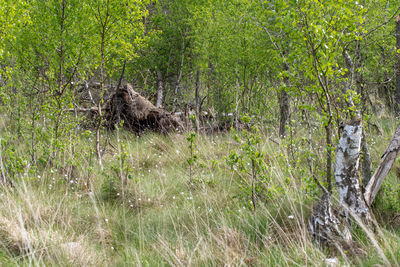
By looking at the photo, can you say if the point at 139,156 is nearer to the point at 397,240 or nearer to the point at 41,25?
the point at 41,25

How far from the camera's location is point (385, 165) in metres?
3.82

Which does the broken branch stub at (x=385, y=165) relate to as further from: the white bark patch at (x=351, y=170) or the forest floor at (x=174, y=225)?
the forest floor at (x=174, y=225)

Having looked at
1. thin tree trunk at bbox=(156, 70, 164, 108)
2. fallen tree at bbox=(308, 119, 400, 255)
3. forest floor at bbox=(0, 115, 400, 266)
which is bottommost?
forest floor at bbox=(0, 115, 400, 266)

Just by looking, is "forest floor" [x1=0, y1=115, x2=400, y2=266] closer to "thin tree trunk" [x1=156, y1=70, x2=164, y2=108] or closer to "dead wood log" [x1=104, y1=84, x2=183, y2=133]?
"dead wood log" [x1=104, y1=84, x2=183, y2=133]

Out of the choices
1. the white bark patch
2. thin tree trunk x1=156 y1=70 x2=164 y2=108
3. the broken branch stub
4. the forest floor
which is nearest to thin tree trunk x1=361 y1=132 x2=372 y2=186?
the forest floor

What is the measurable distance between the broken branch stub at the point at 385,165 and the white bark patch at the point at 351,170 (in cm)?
17

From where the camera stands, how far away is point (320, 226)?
3695 mm

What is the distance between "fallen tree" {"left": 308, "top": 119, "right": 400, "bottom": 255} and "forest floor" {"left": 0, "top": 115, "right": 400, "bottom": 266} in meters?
0.14

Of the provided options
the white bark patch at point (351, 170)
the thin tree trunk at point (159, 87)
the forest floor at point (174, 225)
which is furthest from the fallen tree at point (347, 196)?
the thin tree trunk at point (159, 87)

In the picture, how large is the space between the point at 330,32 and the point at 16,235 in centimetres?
443

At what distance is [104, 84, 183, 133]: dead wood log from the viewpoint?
11.6 m

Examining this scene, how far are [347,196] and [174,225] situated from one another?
1.99 meters

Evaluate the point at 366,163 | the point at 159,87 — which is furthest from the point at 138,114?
the point at 366,163

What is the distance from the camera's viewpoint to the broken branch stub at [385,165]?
3779 millimetres
